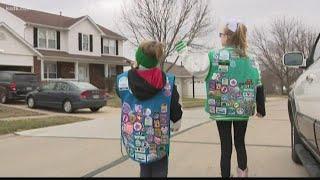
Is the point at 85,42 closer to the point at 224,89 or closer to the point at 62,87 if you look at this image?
the point at 62,87

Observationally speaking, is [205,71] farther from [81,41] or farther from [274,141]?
[81,41]

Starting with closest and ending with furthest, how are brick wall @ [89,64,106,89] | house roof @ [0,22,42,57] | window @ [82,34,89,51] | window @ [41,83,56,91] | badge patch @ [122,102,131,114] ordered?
1. badge patch @ [122,102,131,114]
2. window @ [41,83,56,91]
3. house roof @ [0,22,42,57]
4. window @ [82,34,89,51]
5. brick wall @ [89,64,106,89]

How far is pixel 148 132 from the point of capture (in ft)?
15.8

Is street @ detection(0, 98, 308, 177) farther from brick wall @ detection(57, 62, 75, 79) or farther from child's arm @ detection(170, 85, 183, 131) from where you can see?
brick wall @ detection(57, 62, 75, 79)

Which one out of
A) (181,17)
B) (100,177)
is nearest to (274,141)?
(100,177)

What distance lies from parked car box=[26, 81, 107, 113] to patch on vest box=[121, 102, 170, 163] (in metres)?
18.2

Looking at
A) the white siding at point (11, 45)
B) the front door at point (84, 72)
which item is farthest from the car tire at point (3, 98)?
the front door at point (84, 72)

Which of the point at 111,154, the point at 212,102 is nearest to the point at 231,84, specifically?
the point at 212,102

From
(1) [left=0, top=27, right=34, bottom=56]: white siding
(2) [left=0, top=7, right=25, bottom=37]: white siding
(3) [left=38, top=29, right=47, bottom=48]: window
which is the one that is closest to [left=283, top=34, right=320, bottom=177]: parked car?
(1) [left=0, top=27, right=34, bottom=56]: white siding

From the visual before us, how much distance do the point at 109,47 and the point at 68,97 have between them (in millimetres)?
24576

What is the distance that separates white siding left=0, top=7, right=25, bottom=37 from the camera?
39.0 meters

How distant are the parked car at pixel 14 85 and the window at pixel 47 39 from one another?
41.8 feet

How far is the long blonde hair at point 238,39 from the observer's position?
5867mm

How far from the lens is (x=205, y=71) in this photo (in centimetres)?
575
